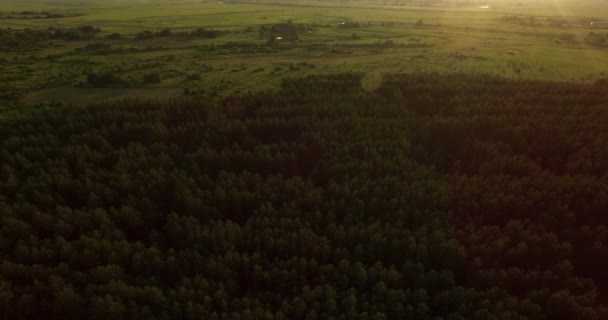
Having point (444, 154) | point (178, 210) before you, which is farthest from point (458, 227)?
point (178, 210)

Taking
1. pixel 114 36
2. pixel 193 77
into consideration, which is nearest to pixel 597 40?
pixel 193 77

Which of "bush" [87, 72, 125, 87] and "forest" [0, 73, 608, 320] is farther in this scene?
"bush" [87, 72, 125, 87]

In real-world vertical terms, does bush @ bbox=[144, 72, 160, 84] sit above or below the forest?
above

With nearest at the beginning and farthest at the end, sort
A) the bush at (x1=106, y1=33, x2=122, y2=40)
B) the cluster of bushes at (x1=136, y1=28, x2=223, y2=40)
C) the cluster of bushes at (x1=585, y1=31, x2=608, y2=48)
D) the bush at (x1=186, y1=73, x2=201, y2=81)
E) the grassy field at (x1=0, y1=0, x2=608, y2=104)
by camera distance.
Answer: the grassy field at (x1=0, y1=0, x2=608, y2=104)
the bush at (x1=186, y1=73, x2=201, y2=81)
the cluster of bushes at (x1=585, y1=31, x2=608, y2=48)
the bush at (x1=106, y1=33, x2=122, y2=40)
the cluster of bushes at (x1=136, y1=28, x2=223, y2=40)

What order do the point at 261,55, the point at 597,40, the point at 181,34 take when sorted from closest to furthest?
the point at 261,55 → the point at 597,40 → the point at 181,34

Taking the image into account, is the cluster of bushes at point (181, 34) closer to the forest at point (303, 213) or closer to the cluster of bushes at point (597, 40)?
the forest at point (303, 213)

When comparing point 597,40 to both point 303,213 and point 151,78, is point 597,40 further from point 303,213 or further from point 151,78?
point 303,213

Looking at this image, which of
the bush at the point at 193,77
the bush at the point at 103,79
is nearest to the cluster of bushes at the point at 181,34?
the bush at the point at 193,77

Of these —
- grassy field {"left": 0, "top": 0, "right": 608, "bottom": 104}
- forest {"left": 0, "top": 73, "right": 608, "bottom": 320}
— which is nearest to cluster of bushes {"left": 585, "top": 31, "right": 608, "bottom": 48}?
grassy field {"left": 0, "top": 0, "right": 608, "bottom": 104}

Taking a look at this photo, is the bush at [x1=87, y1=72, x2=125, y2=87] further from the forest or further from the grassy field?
the forest
